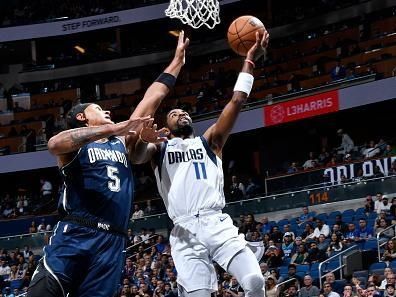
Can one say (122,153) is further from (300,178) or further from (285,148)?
(285,148)

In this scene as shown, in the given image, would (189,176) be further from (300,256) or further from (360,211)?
(360,211)

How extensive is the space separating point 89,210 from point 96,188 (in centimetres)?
16

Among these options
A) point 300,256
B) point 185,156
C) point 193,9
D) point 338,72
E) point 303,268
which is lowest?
point 303,268

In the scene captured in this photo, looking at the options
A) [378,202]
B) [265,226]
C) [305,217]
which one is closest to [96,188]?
[378,202]

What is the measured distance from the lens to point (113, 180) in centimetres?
588

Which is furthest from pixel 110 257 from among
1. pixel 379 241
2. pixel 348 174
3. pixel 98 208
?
pixel 348 174

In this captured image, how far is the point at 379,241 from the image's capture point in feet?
52.3

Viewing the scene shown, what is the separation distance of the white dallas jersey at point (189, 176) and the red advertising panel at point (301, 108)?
1847 cm

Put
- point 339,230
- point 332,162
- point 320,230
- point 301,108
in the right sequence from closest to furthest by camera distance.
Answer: point 339,230
point 320,230
point 332,162
point 301,108

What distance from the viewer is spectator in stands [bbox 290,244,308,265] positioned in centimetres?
1658

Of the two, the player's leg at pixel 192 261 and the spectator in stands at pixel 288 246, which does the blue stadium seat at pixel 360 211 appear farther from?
the player's leg at pixel 192 261

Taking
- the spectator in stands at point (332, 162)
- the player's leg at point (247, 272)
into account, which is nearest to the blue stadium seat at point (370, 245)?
the spectator in stands at point (332, 162)

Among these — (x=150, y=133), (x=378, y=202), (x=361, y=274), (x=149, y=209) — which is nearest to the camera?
(x=150, y=133)

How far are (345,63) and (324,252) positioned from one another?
1194 cm
